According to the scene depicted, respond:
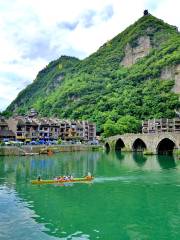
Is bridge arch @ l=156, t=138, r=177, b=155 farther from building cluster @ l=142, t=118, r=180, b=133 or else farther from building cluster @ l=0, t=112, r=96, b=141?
building cluster @ l=142, t=118, r=180, b=133

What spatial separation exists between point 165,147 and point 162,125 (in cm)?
5408

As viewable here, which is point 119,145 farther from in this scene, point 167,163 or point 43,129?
point 167,163

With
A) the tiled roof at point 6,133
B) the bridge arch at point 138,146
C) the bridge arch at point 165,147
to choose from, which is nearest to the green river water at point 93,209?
the bridge arch at point 165,147

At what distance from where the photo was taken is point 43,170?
194 ft

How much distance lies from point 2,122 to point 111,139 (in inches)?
1355

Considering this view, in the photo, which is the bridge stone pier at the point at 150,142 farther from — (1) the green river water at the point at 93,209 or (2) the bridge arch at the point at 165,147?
(1) the green river water at the point at 93,209

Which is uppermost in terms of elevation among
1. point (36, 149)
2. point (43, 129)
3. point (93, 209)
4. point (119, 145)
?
point (43, 129)

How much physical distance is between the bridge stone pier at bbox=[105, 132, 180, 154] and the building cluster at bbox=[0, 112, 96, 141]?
70.5 ft

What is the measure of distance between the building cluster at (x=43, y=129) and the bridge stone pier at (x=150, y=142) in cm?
2148

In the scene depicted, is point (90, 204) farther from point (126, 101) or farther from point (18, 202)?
point (126, 101)

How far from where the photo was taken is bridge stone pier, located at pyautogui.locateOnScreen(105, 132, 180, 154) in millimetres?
89062

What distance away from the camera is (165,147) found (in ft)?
332

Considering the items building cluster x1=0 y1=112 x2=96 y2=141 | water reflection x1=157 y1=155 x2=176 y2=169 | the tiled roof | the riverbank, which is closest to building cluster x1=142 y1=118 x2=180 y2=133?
building cluster x1=0 y1=112 x2=96 y2=141

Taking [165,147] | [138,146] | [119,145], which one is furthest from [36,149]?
[119,145]
